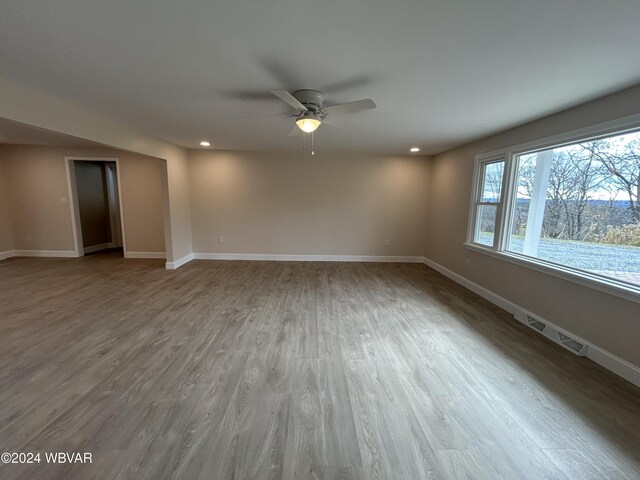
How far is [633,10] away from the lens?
4.18 ft

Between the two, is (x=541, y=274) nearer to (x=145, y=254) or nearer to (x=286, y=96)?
(x=286, y=96)

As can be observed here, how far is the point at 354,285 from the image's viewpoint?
429 cm

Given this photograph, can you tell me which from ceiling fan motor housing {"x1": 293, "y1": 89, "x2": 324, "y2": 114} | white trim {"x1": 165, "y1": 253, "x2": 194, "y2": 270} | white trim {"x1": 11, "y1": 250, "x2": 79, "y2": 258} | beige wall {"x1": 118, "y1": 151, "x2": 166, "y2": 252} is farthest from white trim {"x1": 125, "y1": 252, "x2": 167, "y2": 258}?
ceiling fan motor housing {"x1": 293, "y1": 89, "x2": 324, "y2": 114}

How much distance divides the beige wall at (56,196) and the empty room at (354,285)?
0.95m

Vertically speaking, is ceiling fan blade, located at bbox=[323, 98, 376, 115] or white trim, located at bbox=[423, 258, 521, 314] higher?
ceiling fan blade, located at bbox=[323, 98, 376, 115]

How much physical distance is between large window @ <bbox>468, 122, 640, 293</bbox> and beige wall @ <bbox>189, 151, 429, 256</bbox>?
196cm

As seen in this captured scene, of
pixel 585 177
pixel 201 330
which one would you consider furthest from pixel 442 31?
pixel 201 330

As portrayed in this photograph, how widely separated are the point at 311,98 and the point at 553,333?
3391mm

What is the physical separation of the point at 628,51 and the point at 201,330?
3995 millimetres

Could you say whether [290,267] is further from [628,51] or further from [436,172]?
[628,51]

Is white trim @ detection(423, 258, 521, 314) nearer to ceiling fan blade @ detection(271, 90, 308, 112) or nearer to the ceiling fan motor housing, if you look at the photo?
the ceiling fan motor housing

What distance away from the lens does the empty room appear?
1.40m

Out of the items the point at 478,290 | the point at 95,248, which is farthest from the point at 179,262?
the point at 478,290

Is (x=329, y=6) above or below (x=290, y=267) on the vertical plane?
above
